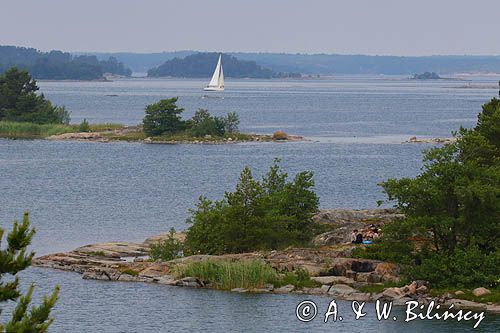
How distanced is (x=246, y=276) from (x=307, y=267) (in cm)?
259

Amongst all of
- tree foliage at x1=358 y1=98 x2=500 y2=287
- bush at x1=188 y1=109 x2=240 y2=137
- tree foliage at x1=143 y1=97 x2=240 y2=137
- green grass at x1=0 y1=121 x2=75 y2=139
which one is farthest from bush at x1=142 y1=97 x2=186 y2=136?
tree foliage at x1=358 y1=98 x2=500 y2=287

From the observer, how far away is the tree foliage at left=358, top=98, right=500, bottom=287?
45.8 m

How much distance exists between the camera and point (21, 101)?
462ft

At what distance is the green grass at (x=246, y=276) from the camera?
48.4 meters

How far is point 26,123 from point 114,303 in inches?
3805

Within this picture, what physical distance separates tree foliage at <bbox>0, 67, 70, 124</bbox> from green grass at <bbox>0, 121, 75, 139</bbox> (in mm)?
1617

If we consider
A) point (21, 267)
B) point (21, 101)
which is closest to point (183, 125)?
point (21, 101)

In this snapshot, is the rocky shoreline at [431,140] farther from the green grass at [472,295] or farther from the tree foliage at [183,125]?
the green grass at [472,295]

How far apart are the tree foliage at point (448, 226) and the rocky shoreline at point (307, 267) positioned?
2.98 ft

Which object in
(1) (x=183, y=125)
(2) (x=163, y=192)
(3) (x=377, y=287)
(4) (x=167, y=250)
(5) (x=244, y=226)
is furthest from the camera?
(1) (x=183, y=125)

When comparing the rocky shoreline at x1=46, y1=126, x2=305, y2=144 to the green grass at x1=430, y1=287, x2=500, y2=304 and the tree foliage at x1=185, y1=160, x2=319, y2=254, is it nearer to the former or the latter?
the tree foliage at x1=185, y1=160, x2=319, y2=254

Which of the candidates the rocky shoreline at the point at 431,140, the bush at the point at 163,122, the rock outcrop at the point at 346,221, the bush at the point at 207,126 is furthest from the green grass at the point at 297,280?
the bush at the point at 207,126

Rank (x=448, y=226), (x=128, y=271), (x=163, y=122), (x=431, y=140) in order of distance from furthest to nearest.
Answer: (x=431, y=140)
(x=163, y=122)
(x=128, y=271)
(x=448, y=226)

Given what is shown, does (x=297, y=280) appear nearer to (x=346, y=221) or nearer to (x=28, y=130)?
(x=346, y=221)
